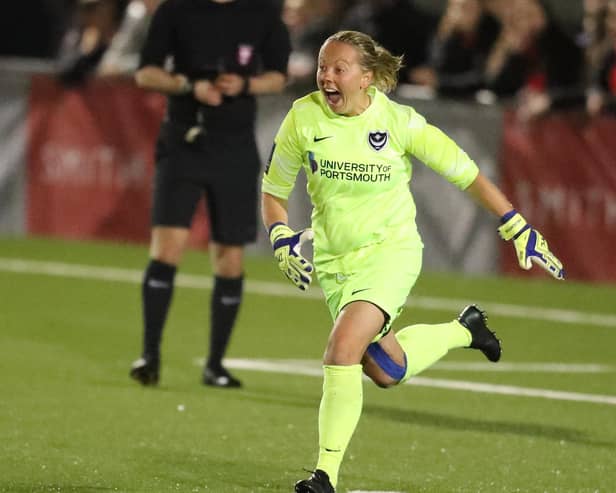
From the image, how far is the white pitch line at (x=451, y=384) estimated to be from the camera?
9.61m

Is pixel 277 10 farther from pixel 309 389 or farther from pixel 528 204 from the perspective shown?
pixel 528 204

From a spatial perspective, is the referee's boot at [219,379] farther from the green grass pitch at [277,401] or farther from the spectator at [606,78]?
the spectator at [606,78]

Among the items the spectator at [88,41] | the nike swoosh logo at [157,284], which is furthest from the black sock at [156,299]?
the spectator at [88,41]

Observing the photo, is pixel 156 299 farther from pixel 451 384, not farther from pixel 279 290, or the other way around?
pixel 279 290

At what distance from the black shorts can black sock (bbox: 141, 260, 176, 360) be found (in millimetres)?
271

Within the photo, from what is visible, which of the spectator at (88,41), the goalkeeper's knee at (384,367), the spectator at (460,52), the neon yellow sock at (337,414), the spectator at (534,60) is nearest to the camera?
the neon yellow sock at (337,414)

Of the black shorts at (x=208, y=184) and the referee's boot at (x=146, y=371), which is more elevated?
the black shorts at (x=208, y=184)

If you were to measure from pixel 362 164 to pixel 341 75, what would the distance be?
0.40 metres

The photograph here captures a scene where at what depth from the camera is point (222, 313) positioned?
967cm

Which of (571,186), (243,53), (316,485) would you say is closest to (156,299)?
(243,53)

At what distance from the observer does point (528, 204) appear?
14.6 m

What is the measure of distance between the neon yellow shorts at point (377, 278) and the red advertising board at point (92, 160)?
896 cm

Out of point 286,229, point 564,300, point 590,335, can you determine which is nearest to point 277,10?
point 286,229

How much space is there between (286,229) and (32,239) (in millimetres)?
9915
